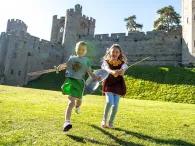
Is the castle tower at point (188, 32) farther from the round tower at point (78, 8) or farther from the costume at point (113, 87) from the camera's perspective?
the costume at point (113, 87)

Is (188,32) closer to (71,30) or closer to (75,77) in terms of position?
(71,30)

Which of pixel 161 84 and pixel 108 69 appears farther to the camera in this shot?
pixel 161 84

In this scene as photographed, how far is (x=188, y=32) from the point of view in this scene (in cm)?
4038

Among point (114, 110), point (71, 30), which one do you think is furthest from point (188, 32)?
point (114, 110)

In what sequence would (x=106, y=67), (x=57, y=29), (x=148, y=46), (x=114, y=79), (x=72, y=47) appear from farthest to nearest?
(x=57, y=29) < (x=72, y=47) < (x=148, y=46) < (x=106, y=67) < (x=114, y=79)

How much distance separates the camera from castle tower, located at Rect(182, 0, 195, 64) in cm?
3938

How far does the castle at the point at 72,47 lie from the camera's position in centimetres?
4169

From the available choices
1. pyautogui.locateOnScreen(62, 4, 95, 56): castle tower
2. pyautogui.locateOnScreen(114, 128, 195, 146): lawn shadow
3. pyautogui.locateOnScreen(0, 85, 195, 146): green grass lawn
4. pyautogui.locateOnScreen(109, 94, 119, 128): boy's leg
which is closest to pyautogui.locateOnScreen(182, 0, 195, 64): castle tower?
pyautogui.locateOnScreen(62, 4, 95, 56): castle tower

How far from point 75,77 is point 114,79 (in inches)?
43.8

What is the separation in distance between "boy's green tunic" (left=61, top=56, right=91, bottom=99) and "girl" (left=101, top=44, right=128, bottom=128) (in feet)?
2.29

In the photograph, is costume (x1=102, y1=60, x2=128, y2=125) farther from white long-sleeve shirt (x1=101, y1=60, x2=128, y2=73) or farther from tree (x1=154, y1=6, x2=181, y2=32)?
tree (x1=154, y1=6, x2=181, y2=32)

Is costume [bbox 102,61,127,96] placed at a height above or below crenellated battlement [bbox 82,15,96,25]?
below

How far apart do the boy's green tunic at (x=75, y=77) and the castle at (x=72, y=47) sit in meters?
32.3

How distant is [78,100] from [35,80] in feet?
126
